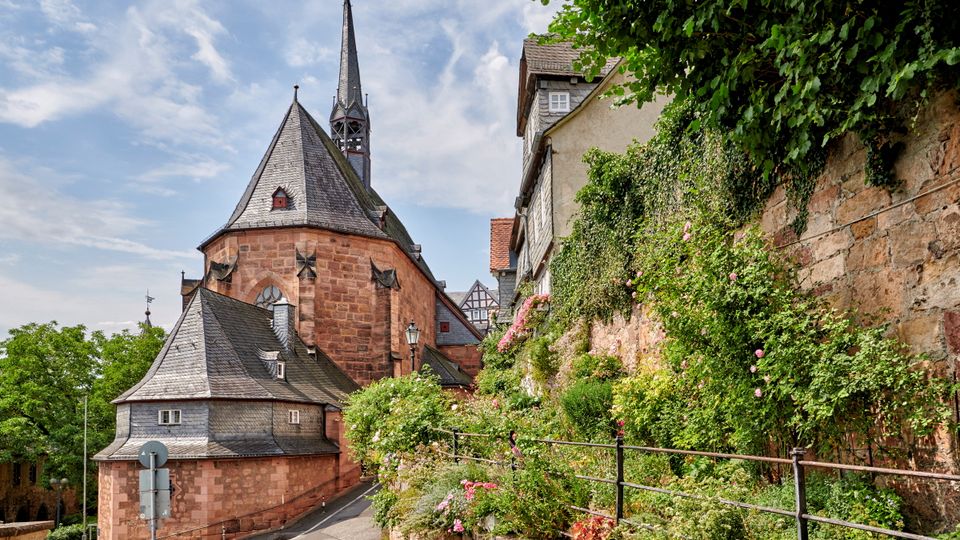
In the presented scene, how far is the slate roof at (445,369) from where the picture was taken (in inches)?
1486

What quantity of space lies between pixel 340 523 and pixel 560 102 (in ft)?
40.8

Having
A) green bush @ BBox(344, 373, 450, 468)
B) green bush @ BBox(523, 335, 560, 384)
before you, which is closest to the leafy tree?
green bush @ BBox(344, 373, 450, 468)

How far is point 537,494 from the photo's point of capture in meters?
7.45

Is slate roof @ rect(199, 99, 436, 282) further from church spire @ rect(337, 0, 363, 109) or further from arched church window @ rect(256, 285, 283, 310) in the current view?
church spire @ rect(337, 0, 363, 109)

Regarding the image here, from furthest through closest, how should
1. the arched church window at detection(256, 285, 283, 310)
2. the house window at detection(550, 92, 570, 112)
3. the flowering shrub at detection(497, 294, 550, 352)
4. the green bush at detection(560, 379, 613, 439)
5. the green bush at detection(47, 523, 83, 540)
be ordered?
the green bush at detection(47, 523, 83, 540) → the arched church window at detection(256, 285, 283, 310) → the house window at detection(550, 92, 570, 112) → the flowering shrub at detection(497, 294, 550, 352) → the green bush at detection(560, 379, 613, 439)

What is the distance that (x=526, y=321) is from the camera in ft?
61.0

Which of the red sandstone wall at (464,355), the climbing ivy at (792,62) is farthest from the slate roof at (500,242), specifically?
the climbing ivy at (792,62)

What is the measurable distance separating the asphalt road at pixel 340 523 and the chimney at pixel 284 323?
249 inches

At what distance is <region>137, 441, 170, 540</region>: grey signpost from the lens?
11.5m

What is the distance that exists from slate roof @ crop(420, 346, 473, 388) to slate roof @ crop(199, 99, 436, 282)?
736cm

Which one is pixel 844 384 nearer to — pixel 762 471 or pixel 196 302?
pixel 762 471

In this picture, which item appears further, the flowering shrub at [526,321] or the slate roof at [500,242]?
the slate roof at [500,242]

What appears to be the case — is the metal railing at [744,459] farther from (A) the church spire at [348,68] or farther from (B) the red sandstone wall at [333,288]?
(A) the church spire at [348,68]

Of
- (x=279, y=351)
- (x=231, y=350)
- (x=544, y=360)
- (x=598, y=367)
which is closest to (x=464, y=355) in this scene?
(x=279, y=351)
